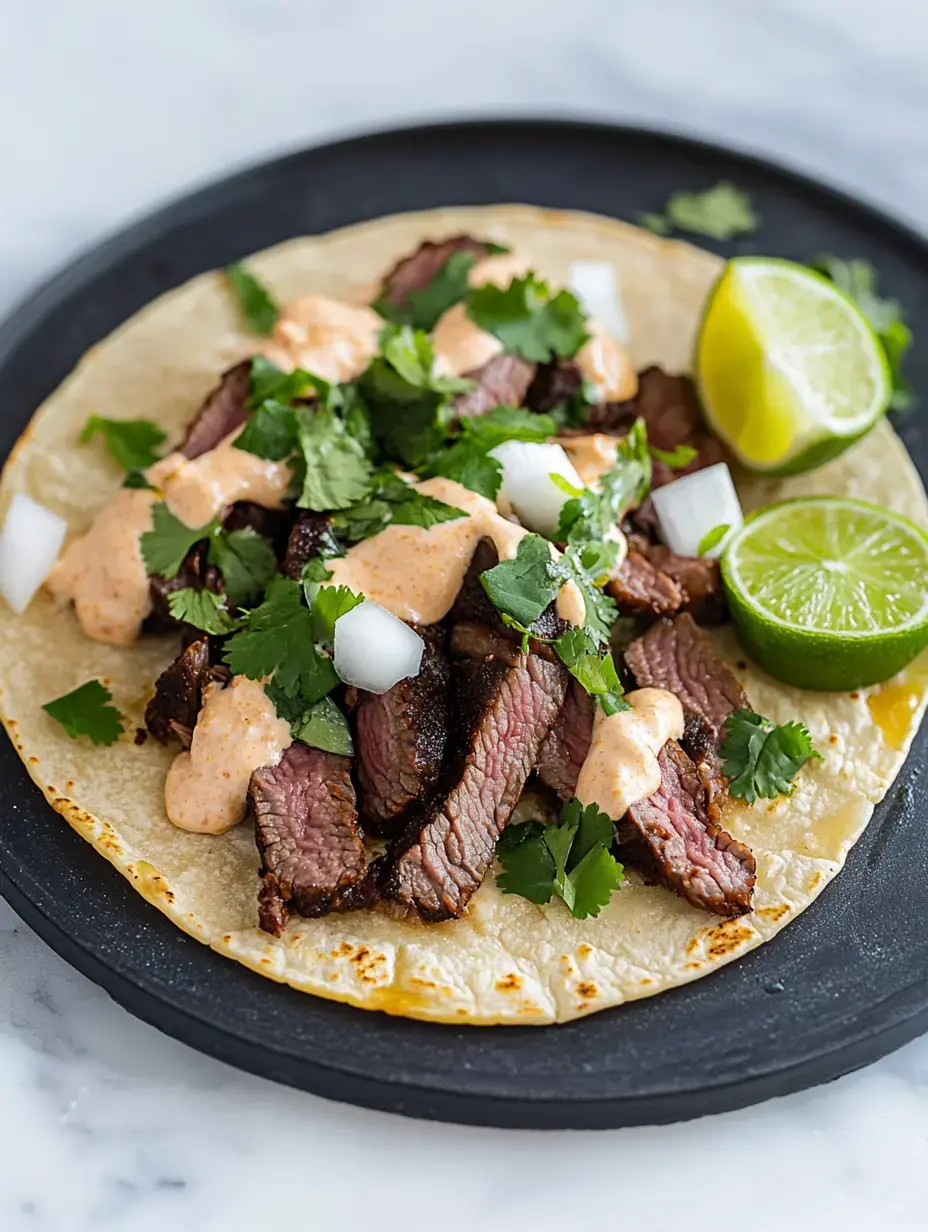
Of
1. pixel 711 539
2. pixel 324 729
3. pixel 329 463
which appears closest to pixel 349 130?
pixel 329 463

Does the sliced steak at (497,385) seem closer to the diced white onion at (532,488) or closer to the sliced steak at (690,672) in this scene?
the diced white onion at (532,488)

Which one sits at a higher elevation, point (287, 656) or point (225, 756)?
point (287, 656)

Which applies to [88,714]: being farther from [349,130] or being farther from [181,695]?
[349,130]

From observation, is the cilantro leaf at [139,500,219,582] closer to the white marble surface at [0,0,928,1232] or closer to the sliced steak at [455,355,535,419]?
the sliced steak at [455,355,535,419]

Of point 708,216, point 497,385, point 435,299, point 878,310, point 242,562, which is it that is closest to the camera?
point 242,562

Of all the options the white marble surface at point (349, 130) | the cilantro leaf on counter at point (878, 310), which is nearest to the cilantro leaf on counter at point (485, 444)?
the cilantro leaf on counter at point (878, 310)
